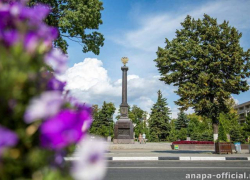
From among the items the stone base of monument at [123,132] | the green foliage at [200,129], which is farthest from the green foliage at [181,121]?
the stone base of monument at [123,132]

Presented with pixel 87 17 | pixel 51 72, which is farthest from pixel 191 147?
pixel 51 72

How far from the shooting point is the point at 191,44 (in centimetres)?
2798

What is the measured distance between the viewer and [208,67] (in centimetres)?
2731

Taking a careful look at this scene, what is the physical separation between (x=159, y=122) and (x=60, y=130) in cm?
5535

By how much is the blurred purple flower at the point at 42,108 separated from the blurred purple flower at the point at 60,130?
0.08 ft

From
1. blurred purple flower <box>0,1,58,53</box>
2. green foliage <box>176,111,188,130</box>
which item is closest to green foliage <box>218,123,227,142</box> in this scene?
blurred purple flower <box>0,1,58,53</box>

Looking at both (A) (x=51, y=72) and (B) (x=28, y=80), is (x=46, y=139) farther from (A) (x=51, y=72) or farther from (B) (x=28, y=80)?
(A) (x=51, y=72)

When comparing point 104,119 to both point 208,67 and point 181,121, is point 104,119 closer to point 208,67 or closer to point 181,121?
point 181,121

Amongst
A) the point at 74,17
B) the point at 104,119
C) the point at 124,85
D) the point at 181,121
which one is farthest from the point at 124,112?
the point at 104,119

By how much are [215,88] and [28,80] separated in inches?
1126

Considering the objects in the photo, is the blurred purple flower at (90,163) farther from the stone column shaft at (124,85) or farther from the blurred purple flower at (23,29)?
the stone column shaft at (124,85)

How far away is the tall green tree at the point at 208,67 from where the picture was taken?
26406 millimetres

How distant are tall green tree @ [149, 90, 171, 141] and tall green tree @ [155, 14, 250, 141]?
2638 cm

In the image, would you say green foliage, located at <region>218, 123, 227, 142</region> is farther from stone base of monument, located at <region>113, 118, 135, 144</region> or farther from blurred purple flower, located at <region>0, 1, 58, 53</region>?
blurred purple flower, located at <region>0, 1, 58, 53</region>
